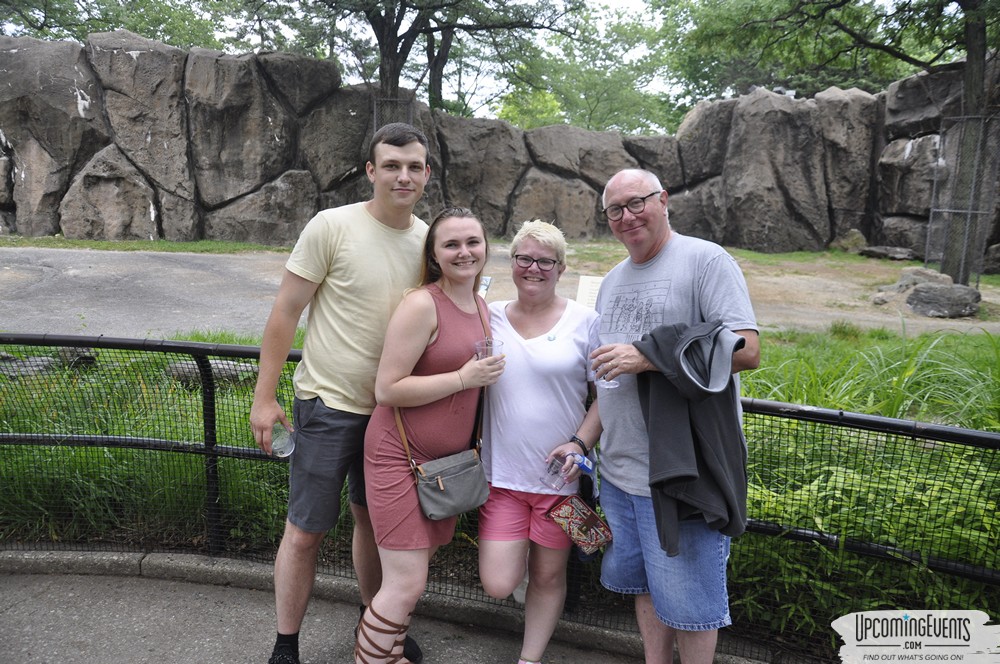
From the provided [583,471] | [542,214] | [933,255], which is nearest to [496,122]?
[542,214]

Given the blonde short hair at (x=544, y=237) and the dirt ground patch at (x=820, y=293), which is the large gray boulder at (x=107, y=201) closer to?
the dirt ground patch at (x=820, y=293)

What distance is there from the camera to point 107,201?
12.7m

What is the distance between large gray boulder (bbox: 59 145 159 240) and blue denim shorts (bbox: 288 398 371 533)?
40.1 feet

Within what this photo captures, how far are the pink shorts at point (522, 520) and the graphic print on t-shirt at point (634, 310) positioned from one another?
0.55 m

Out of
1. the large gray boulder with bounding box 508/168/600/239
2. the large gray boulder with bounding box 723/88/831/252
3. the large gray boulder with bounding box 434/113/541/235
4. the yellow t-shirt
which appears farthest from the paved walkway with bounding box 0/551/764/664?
the large gray boulder with bounding box 723/88/831/252

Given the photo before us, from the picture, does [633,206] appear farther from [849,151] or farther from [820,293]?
[849,151]

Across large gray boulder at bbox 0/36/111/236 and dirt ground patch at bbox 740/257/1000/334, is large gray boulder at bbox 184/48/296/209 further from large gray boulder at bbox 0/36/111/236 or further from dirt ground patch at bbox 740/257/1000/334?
dirt ground patch at bbox 740/257/1000/334

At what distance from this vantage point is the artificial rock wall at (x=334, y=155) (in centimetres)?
1266

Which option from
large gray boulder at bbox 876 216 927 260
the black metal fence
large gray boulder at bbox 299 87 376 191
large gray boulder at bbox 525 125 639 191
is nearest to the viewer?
the black metal fence

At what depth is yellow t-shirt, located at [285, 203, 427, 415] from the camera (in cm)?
225

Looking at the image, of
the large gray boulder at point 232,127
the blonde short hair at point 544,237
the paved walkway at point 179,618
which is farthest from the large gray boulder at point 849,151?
the paved walkway at point 179,618
